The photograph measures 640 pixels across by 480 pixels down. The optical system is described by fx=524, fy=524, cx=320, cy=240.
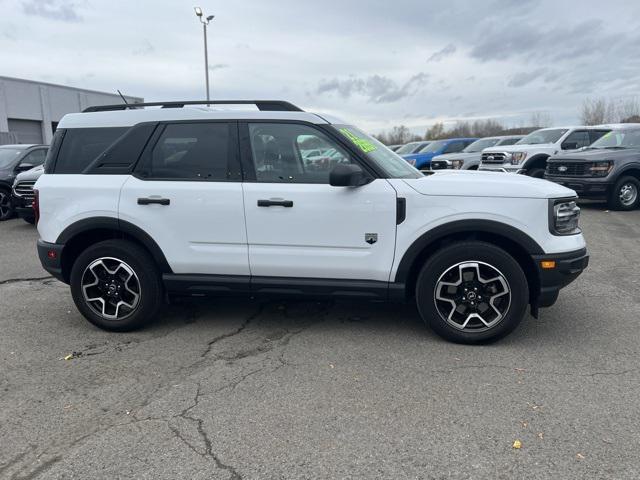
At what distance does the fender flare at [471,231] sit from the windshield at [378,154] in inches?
22.5

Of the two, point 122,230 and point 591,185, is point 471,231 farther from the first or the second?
point 591,185

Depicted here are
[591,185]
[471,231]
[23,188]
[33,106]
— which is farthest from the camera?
[33,106]

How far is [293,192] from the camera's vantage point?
→ 13.7ft

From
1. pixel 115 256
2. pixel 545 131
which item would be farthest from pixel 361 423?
pixel 545 131

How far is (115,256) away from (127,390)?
138cm

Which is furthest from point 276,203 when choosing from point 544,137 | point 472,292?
point 544,137

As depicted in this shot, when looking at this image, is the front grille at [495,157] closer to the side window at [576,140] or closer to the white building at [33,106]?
the side window at [576,140]

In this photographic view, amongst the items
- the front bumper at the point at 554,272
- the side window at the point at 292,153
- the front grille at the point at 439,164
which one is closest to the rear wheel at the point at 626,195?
the front grille at the point at 439,164

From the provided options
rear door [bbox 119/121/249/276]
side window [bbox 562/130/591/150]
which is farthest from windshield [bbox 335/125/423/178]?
side window [bbox 562/130/591/150]

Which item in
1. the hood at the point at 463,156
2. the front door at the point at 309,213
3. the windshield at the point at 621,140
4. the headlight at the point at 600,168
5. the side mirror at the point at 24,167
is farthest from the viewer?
the hood at the point at 463,156

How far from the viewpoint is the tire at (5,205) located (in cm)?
1162

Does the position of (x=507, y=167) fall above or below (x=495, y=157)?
below

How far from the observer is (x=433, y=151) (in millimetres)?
19688

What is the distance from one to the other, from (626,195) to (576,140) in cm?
307
